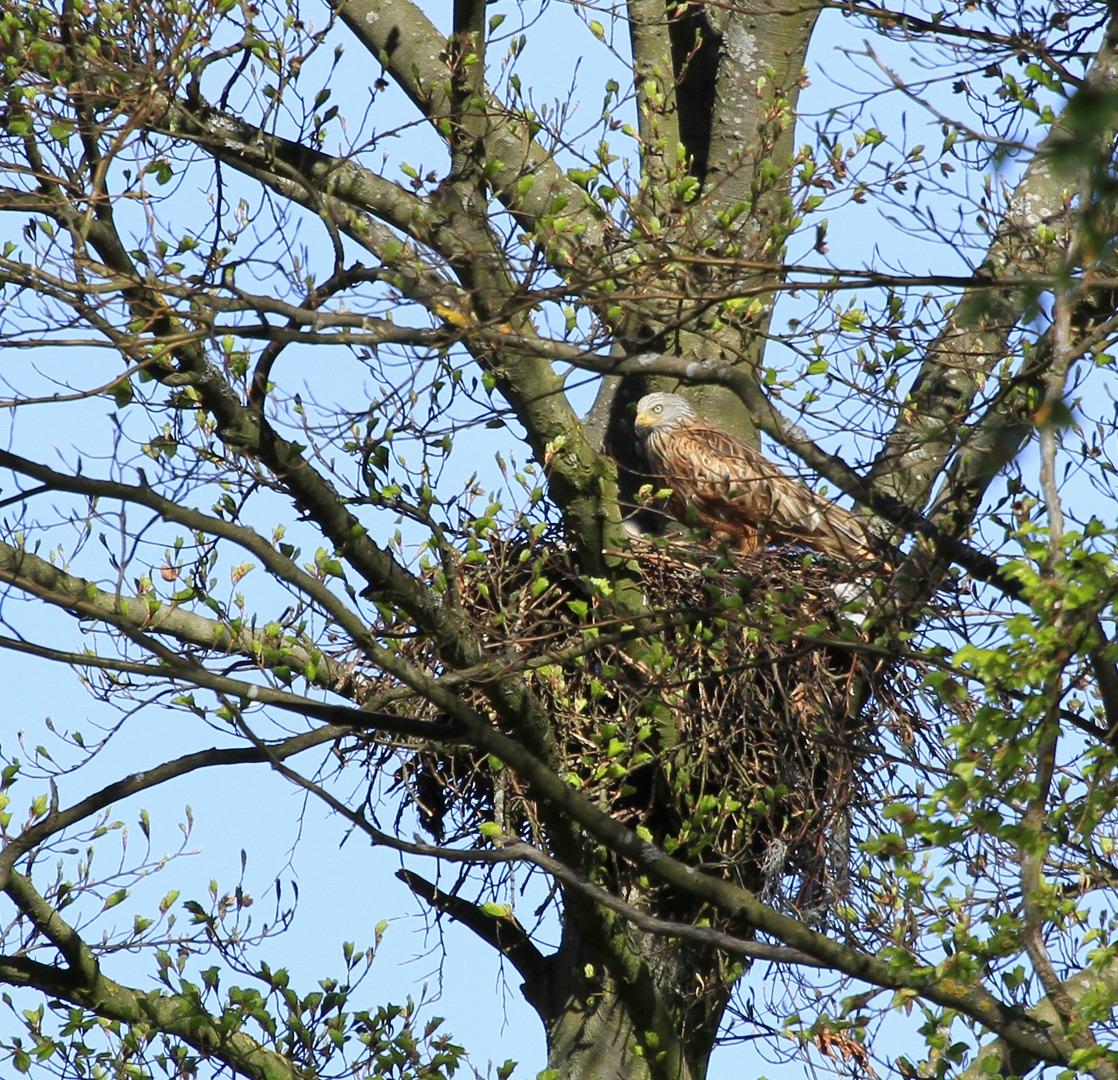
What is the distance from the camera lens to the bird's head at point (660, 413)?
275 inches

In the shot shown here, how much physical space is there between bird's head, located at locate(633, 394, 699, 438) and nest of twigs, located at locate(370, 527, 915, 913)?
1.31 m

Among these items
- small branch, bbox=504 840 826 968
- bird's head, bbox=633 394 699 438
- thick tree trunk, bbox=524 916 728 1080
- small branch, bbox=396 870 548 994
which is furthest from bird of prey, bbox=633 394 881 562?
small branch, bbox=504 840 826 968

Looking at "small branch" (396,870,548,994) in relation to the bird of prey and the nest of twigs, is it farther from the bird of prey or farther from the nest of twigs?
the bird of prey

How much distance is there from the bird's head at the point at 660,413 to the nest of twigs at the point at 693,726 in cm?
131

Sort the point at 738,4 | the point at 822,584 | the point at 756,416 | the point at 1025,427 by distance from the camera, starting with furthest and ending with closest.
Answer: the point at 738,4
the point at 822,584
the point at 756,416
the point at 1025,427

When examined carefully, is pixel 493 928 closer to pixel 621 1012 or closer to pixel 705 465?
pixel 621 1012

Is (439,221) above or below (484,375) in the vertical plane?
above

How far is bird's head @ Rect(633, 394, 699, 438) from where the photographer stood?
698 centimetres

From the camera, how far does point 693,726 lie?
5570 millimetres

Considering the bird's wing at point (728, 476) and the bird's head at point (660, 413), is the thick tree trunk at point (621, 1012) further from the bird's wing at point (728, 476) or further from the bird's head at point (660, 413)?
the bird's head at point (660, 413)

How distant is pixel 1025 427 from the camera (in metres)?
3.58

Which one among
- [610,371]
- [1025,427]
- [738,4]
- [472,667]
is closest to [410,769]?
[472,667]

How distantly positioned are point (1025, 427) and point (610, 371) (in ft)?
3.50

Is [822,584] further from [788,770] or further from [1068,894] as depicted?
[1068,894]
